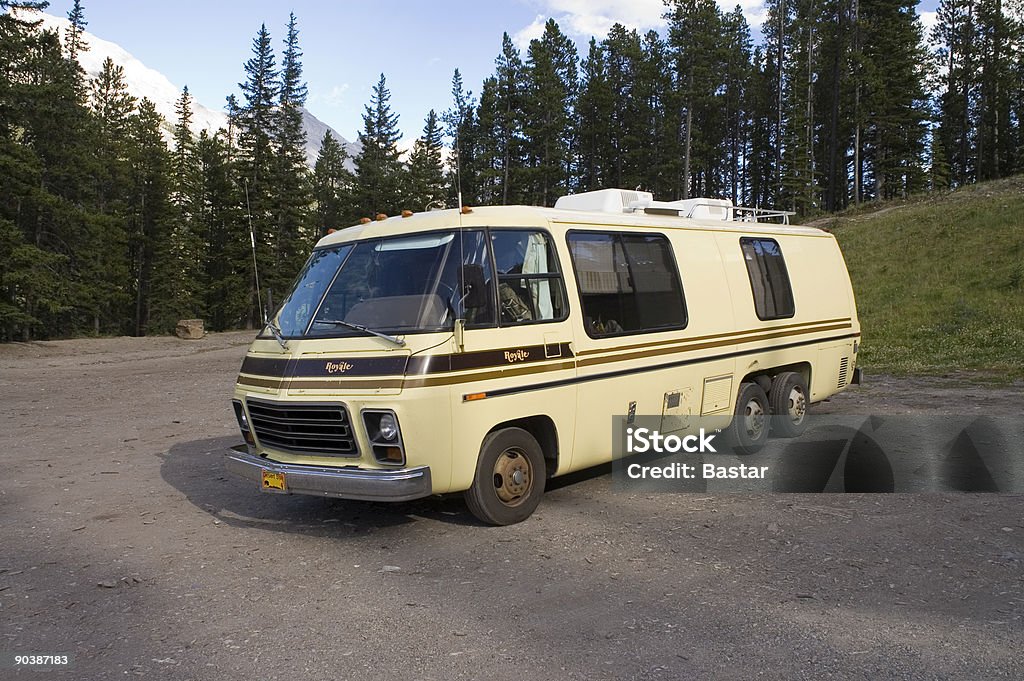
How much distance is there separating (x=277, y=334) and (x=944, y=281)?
81.3ft

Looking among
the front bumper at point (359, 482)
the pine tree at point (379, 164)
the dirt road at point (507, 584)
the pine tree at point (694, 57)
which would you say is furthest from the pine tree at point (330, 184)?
the front bumper at point (359, 482)

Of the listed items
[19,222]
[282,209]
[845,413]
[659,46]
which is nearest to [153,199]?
[282,209]

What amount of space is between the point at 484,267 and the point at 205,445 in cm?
591

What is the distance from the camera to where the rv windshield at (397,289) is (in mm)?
5953

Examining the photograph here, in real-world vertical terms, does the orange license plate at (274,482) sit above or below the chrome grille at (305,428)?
below

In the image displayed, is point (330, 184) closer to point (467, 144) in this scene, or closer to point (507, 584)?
point (467, 144)

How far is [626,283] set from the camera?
24.1 feet

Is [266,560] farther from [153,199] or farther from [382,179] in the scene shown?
[382,179]

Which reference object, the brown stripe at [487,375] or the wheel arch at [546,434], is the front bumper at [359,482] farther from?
the wheel arch at [546,434]

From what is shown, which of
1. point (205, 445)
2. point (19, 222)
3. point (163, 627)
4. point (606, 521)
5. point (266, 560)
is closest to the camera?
point (163, 627)

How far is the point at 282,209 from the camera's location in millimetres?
51719

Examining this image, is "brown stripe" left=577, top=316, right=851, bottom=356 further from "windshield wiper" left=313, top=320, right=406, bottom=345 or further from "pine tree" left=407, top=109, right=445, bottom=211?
"pine tree" left=407, top=109, right=445, bottom=211

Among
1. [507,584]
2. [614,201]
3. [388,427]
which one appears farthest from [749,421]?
[388,427]
